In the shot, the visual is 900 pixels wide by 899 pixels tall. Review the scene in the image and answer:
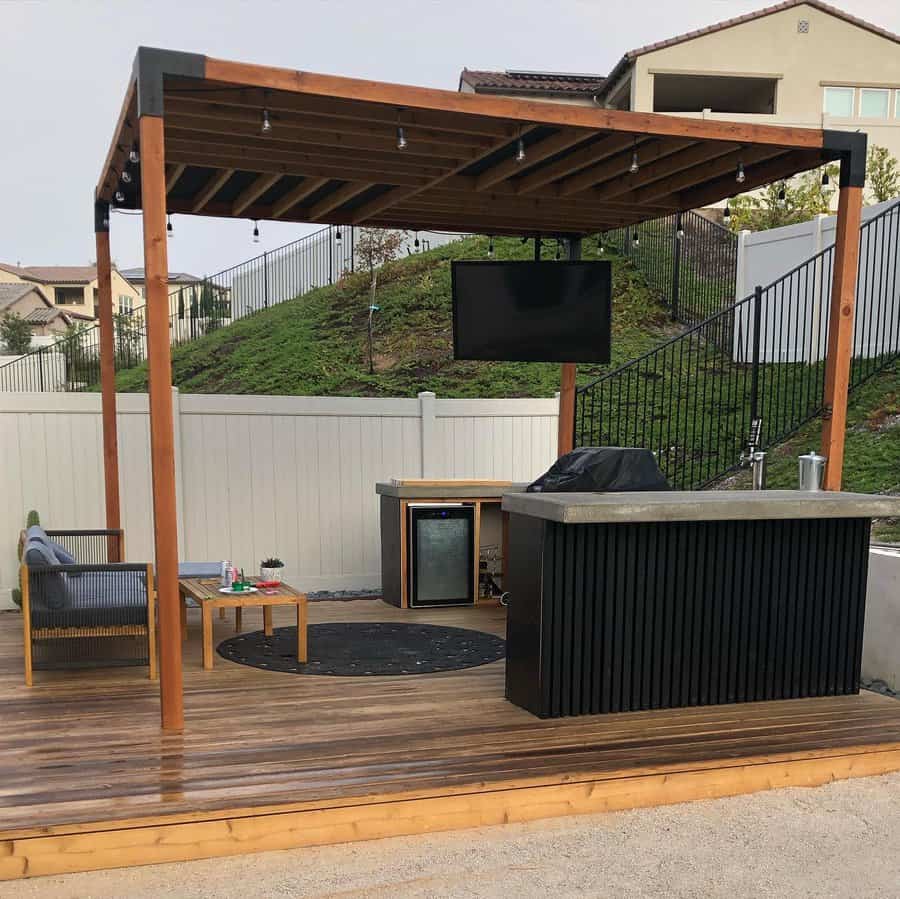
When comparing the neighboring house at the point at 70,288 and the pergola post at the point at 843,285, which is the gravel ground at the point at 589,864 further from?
the neighboring house at the point at 70,288

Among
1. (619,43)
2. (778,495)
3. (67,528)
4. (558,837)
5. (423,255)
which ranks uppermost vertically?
(619,43)

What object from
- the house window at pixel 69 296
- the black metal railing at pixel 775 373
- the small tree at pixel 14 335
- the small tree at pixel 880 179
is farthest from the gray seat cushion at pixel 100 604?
the house window at pixel 69 296

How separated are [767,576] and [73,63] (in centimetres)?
2791

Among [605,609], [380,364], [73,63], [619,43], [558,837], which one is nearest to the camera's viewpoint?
[558,837]

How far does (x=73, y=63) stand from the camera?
26.8 m

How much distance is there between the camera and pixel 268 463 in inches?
297

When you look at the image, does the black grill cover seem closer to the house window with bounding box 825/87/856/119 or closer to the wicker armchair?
the wicker armchair

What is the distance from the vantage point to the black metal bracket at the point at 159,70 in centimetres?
375

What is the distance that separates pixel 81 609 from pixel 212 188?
2930mm

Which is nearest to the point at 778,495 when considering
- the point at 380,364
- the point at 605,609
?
the point at 605,609

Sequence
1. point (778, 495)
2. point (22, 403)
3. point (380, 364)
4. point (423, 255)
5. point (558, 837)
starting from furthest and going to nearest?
point (423, 255), point (380, 364), point (22, 403), point (778, 495), point (558, 837)

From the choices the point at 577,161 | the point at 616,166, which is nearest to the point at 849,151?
the point at 616,166

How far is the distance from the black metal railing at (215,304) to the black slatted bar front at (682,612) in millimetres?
A: 13520

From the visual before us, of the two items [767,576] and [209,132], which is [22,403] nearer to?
[209,132]
